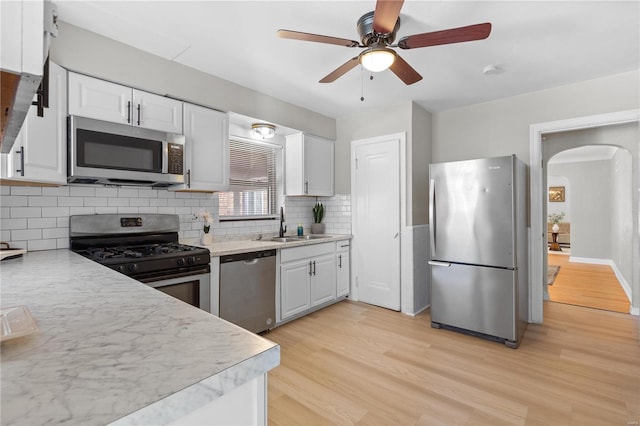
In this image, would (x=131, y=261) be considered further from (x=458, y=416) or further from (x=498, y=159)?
(x=498, y=159)

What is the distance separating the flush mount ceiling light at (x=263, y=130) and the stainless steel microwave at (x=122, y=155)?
1097mm

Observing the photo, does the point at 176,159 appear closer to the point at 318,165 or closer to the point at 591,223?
the point at 318,165

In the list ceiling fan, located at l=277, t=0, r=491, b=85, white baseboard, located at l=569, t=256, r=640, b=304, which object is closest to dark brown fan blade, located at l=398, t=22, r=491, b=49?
ceiling fan, located at l=277, t=0, r=491, b=85

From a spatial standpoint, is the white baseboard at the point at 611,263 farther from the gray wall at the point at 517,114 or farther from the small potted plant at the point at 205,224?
the small potted plant at the point at 205,224

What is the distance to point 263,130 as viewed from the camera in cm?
360

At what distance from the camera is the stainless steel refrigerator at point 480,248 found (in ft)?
9.34

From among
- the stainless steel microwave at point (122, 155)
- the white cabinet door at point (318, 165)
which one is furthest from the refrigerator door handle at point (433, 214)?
the stainless steel microwave at point (122, 155)

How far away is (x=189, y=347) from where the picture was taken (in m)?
0.70

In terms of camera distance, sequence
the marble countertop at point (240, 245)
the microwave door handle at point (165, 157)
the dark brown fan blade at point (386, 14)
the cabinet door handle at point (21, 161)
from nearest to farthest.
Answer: the dark brown fan blade at point (386, 14), the cabinet door handle at point (21, 161), the microwave door handle at point (165, 157), the marble countertop at point (240, 245)

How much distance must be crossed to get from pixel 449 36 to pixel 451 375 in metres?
2.28

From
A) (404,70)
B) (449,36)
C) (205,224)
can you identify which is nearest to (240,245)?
(205,224)

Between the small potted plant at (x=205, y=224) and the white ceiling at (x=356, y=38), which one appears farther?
the small potted plant at (x=205, y=224)

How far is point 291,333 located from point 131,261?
65.4 inches

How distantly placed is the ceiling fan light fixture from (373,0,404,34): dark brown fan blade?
0.39 feet
